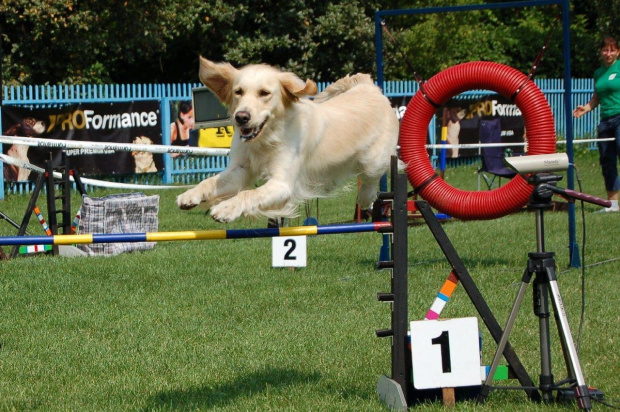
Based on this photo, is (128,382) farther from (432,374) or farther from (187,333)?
(432,374)

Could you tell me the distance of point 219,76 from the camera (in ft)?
17.1

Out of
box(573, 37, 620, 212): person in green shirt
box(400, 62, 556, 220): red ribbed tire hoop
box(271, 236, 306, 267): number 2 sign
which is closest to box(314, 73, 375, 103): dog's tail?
box(400, 62, 556, 220): red ribbed tire hoop

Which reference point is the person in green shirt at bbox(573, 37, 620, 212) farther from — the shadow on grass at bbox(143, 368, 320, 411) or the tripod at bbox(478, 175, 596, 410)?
the shadow on grass at bbox(143, 368, 320, 411)

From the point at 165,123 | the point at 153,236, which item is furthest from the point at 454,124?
the point at 153,236

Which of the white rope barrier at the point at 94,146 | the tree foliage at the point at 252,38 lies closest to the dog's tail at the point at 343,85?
the white rope barrier at the point at 94,146

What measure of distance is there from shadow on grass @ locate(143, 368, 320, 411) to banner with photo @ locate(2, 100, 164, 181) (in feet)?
37.4

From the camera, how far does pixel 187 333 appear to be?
6137 mm

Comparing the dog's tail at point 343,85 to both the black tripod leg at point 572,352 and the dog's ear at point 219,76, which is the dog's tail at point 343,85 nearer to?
the dog's ear at point 219,76

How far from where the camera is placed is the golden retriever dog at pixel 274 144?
4.89 metres

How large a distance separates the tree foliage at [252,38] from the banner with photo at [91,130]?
4.56 m

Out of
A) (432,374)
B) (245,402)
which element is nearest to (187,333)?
(245,402)

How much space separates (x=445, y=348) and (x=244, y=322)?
2.32m

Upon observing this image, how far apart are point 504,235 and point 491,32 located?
21.2 metres

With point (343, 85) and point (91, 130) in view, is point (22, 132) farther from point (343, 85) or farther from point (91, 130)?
point (343, 85)
